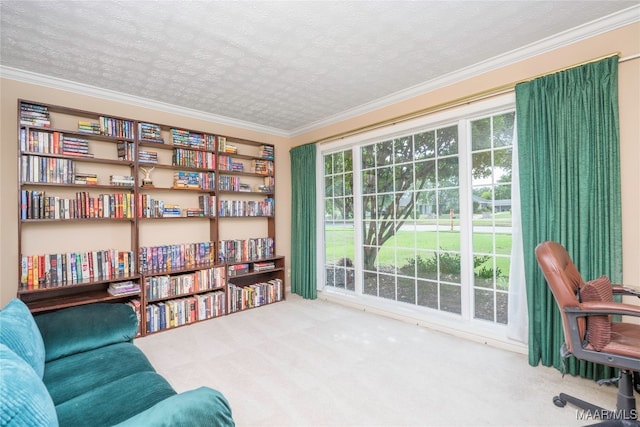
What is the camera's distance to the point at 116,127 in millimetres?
3074

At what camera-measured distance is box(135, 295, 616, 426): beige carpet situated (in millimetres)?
1753

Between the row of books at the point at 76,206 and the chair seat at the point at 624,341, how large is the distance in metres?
4.00

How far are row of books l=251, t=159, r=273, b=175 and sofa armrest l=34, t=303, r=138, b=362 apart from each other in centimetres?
261

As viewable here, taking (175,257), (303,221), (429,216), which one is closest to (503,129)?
(429,216)

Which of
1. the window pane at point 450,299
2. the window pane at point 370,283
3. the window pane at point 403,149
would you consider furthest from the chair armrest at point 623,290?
the window pane at point 370,283

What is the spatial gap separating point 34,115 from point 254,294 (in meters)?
2.94

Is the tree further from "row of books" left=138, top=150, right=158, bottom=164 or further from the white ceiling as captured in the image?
"row of books" left=138, top=150, right=158, bottom=164

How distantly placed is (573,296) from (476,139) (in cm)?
170

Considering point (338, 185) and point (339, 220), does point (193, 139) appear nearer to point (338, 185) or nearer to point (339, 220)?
point (338, 185)

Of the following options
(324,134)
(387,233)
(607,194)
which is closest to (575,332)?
(607,194)

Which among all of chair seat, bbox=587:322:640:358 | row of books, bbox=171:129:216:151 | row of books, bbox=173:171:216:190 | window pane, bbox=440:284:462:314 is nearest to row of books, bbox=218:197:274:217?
row of books, bbox=173:171:216:190

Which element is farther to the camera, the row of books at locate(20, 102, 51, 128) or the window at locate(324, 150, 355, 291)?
the window at locate(324, 150, 355, 291)

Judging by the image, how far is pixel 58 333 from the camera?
178 cm

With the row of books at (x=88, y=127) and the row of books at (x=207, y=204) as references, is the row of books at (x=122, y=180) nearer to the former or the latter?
the row of books at (x=88, y=127)
